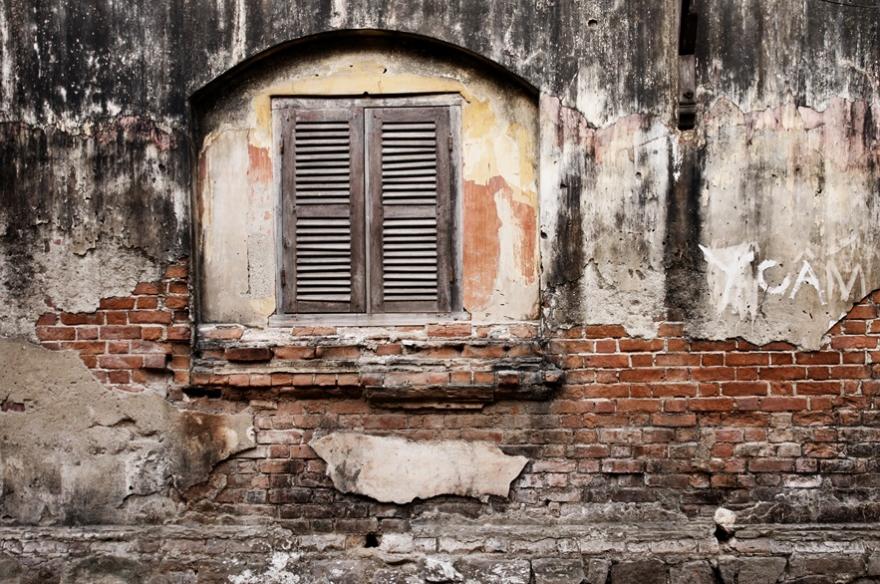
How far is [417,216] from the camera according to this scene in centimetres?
489

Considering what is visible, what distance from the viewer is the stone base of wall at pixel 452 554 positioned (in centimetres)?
453

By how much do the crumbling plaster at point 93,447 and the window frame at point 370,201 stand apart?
0.72 metres

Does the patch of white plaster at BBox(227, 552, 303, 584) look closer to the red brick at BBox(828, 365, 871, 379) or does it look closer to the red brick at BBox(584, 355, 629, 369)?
the red brick at BBox(584, 355, 629, 369)

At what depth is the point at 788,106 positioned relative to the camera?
4.65 meters

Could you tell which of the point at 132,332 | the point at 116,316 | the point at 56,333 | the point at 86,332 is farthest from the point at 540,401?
the point at 56,333

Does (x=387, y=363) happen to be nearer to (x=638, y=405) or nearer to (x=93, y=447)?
(x=638, y=405)

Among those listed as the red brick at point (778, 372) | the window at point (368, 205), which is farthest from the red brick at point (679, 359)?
the window at point (368, 205)

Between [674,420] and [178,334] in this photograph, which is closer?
[674,420]

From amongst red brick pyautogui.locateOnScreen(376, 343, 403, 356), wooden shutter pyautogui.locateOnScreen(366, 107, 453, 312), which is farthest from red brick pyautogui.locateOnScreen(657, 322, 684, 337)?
red brick pyautogui.locateOnScreen(376, 343, 403, 356)

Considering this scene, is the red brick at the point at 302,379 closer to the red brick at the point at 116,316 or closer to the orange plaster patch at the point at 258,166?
the red brick at the point at 116,316

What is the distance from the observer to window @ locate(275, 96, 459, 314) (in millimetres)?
4898

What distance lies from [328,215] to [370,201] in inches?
9.9

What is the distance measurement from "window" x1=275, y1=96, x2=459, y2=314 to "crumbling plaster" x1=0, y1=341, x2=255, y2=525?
2.97ft

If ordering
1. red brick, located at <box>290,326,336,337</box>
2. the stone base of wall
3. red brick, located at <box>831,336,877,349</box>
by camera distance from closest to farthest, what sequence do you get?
1. the stone base of wall
2. red brick, located at <box>831,336,877,349</box>
3. red brick, located at <box>290,326,336,337</box>
